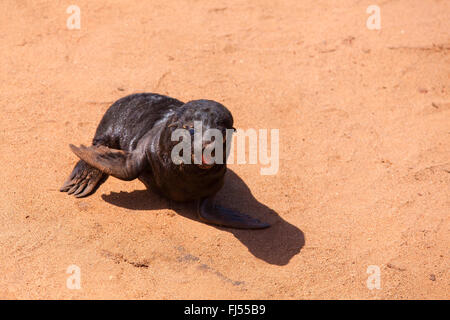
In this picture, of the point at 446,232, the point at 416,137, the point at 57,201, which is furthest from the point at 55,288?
the point at 416,137

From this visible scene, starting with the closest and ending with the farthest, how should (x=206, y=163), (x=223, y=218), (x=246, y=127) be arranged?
(x=206, y=163) < (x=223, y=218) < (x=246, y=127)

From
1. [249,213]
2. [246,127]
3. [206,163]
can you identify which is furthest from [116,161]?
[246,127]

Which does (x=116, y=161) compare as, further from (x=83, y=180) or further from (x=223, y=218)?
(x=223, y=218)

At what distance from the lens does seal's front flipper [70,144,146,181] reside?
4.78 metres

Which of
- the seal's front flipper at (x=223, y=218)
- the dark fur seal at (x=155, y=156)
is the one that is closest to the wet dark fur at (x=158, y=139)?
the dark fur seal at (x=155, y=156)

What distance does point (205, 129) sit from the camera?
4.23m

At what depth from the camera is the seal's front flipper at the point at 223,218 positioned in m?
4.79

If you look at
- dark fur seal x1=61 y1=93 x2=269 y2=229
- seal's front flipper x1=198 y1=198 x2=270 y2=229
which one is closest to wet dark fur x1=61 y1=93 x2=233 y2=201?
dark fur seal x1=61 y1=93 x2=269 y2=229

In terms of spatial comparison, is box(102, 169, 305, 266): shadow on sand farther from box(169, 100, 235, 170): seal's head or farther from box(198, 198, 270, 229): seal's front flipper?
box(169, 100, 235, 170): seal's head

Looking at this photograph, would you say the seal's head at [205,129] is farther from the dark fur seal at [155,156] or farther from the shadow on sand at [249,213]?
the shadow on sand at [249,213]

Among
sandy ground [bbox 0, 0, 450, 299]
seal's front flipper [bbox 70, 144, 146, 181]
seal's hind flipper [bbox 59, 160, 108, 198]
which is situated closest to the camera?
sandy ground [bbox 0, 0, 450, 299]

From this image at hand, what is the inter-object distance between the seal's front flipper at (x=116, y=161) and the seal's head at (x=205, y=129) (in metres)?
0.54

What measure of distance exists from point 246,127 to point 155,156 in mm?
1673

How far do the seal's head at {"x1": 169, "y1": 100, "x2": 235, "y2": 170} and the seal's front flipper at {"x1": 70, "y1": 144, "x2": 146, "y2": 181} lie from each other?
0.54 m
